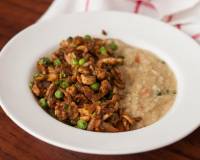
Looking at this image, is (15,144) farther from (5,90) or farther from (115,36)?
(115,36)

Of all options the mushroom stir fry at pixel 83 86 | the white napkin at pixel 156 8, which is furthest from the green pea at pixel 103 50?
the white napkin at pixel 156 8

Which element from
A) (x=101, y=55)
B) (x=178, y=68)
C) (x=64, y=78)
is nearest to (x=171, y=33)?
(x=178, y=68)

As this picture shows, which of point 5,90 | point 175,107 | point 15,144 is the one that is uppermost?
point 175,107

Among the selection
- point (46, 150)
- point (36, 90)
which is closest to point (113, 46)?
point (36, 90)

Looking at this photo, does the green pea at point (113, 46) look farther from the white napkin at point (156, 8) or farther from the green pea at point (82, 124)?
the green pea at point (82, 124)

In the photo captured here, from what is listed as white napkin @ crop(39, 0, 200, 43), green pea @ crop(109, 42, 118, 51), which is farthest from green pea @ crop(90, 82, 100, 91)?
white napkin @ crop(39, 0, 200, 43)

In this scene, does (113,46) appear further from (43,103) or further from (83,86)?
(43,103)
